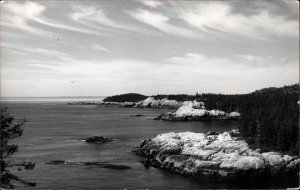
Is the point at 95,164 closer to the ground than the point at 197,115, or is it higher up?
closer to the ground

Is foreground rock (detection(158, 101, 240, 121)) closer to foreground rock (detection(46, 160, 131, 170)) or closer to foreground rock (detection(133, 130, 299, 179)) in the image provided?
foreground rock (detection(133, 130, 299, 179))

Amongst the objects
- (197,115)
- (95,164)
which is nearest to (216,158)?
(95,164)

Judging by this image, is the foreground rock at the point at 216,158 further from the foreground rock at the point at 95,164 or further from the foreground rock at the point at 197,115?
the foreground rock at the point at 197,115

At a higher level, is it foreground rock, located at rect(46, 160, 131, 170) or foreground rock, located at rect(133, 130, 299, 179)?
foreground rock, located at rect(133, 130, 299, 179)

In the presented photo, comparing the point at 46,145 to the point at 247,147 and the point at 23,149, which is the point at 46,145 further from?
the point at 247,147

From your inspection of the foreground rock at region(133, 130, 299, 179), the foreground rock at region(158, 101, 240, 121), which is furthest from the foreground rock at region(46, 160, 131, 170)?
the foreground rock at region(158, 101, 240, 121)

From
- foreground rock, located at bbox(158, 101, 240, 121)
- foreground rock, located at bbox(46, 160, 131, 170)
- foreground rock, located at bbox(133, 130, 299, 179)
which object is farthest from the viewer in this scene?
foreground rock, located at bbox(158, 101, 240, 121)

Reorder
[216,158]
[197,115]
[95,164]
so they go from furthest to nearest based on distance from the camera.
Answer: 1. [197,115]
2. [95,164]
3. [216,158]

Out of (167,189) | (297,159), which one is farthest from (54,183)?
(297,159)

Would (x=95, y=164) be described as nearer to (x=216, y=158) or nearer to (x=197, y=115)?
(x=216, y=158)
